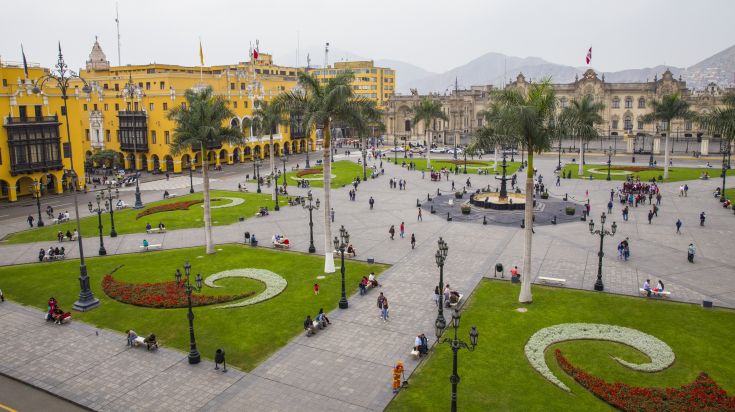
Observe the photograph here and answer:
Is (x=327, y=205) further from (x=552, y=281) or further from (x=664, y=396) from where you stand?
(x=664, y=396)

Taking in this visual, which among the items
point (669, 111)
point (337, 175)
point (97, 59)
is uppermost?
point (97, 59)

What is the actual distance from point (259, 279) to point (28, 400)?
46.8 feet

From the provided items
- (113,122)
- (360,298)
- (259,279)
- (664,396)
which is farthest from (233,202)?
(664,396)

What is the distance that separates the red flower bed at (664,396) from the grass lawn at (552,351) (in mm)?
398

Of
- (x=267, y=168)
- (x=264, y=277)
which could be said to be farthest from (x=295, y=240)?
(x=267, y=168)

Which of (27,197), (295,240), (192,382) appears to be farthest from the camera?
(27,197)

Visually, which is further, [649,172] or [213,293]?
[649,172]

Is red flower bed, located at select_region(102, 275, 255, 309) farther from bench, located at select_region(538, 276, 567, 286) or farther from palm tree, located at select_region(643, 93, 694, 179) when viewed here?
palm tree, located at select_region(643, 93, 694, 179)

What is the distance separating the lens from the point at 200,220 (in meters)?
50.2

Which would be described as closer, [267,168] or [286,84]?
[267,168]

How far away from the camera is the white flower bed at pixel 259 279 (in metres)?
29.2

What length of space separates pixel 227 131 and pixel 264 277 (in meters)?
11.9

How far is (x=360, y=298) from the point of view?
29.8 metres

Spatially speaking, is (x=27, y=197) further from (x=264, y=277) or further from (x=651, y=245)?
(x=651, y=245)
